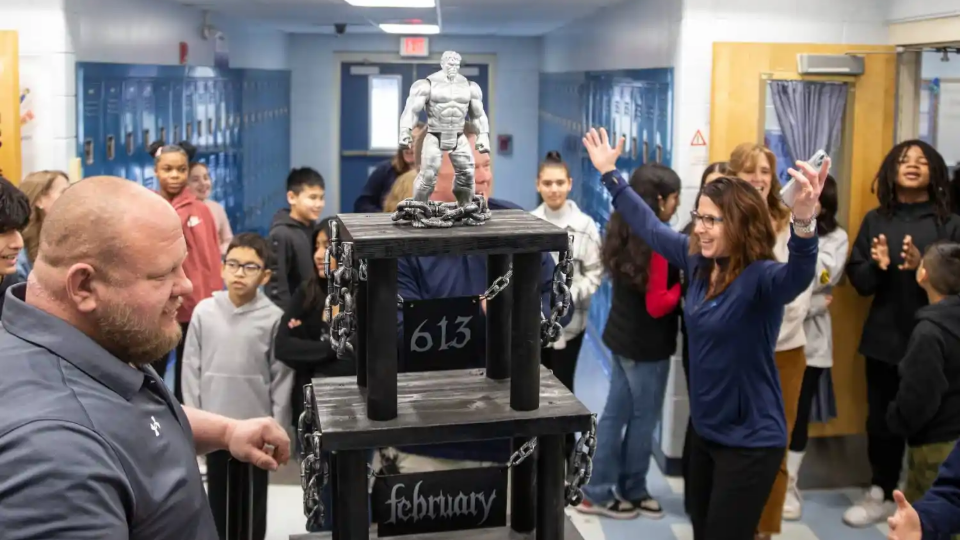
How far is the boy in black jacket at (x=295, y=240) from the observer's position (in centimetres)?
483

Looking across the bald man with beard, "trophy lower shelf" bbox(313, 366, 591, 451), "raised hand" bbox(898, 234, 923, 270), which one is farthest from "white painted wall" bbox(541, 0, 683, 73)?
the bald man with beard

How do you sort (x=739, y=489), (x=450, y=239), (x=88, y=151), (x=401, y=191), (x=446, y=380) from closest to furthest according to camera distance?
(x=450, y=239) → (x=446, y=380) → (x=401, y=191) → (x=739, y=489) → (x=88, y=151)

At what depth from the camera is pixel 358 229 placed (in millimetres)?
1760

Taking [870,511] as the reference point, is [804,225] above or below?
above

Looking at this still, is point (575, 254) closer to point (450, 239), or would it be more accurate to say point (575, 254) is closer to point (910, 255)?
point (910, 255)

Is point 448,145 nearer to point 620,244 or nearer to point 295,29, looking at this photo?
point 620,244

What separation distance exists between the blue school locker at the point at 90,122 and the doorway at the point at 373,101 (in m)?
5.74

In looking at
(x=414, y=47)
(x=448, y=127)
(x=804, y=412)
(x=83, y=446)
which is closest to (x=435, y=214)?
(x=448, y=127)

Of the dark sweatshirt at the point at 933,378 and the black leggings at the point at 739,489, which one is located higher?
the dark sweatshirt at the point at 933,378

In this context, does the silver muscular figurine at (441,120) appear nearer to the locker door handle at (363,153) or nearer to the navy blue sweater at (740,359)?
the navy blue sweater at (740,359)

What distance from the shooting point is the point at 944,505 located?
2264 millimetres

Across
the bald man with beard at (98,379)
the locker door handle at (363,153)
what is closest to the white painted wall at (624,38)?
the locker door handle at (363,153)

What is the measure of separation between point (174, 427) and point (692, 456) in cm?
203

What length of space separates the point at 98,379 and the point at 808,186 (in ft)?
6.24
